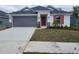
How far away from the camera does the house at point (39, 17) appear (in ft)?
73.6

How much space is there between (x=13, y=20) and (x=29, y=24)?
2168 mm

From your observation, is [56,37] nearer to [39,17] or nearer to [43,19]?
[39,17]

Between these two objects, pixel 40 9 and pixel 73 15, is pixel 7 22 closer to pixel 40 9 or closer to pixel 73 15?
pixel 40 9

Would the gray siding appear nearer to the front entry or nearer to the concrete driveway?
the front entry

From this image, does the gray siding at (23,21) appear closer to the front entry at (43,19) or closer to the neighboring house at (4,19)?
the front entry at (43,19)

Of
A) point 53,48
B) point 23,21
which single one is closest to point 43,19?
point 23,21

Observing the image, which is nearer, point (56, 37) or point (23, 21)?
point (56, 37)

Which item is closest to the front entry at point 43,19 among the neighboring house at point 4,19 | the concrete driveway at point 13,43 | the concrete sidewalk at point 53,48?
the neighboring house at point 4,19

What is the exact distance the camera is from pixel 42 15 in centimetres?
2319

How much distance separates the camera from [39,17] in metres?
22.5

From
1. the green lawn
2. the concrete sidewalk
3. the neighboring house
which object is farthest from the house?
the concrete sidewalk
